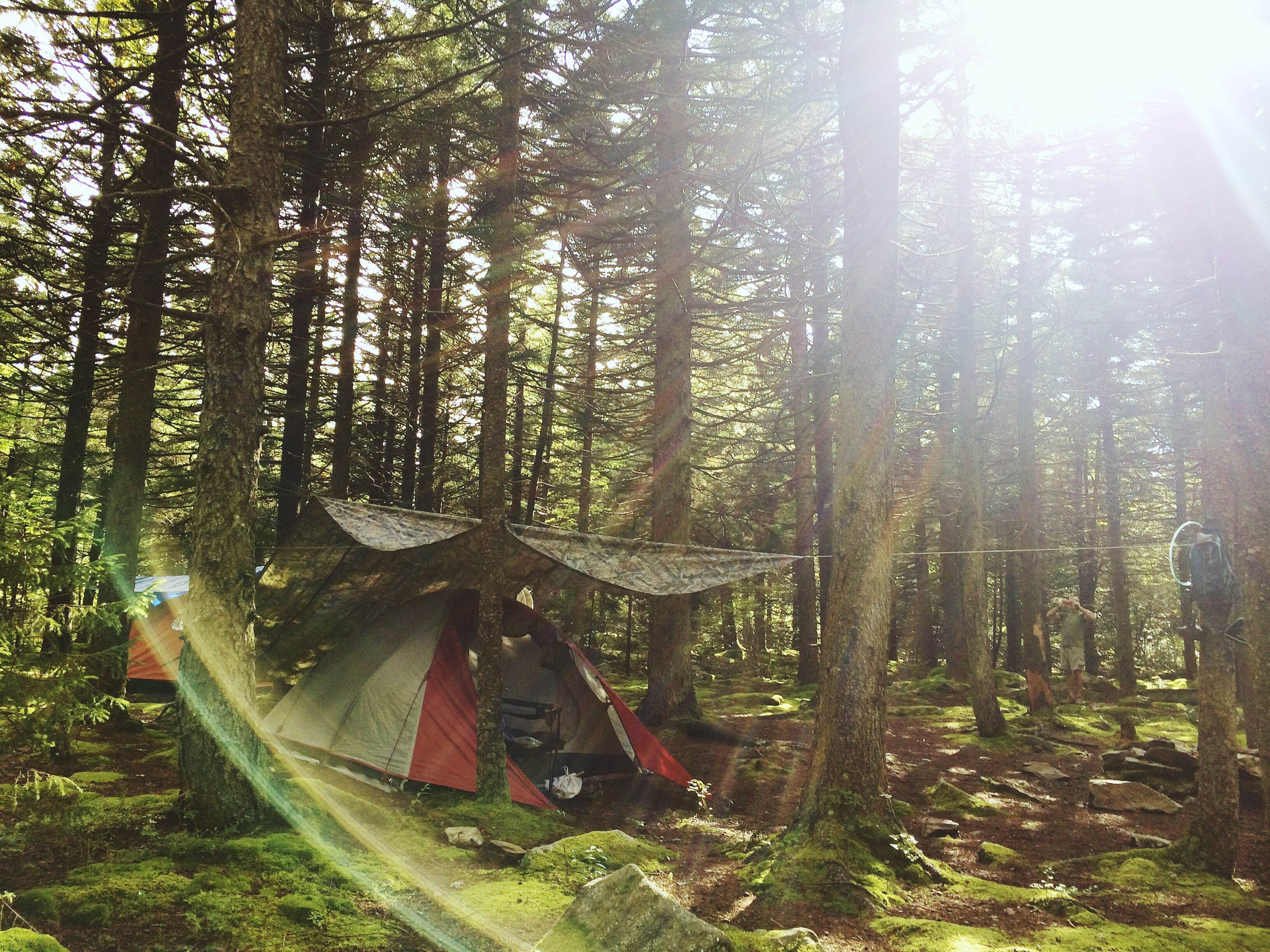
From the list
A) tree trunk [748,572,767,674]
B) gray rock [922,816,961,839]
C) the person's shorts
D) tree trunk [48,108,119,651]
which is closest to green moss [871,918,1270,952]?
gray rock [922,816,961,839]

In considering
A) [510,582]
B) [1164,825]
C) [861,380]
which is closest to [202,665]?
[510,582]

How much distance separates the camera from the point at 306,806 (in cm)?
514

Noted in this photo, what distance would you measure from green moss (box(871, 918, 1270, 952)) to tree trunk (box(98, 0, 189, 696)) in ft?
24.2

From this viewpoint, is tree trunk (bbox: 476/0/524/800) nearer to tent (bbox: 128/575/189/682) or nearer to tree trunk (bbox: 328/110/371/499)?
tree trunk (bbox: 328/110/371/499)

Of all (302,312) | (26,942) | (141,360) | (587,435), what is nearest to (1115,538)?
(587,435)

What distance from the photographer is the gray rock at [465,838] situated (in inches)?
215

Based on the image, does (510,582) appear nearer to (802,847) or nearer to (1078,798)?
(802,847)

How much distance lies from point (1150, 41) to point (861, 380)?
4758mm

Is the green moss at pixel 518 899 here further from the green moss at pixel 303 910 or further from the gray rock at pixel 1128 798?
the gray rock at pixel 1128 798

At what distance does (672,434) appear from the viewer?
412 inches

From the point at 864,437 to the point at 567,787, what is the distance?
4.71m

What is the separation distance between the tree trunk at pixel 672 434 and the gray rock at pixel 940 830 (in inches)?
168

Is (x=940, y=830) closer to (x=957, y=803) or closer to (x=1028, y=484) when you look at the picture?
(x=957, y=803)

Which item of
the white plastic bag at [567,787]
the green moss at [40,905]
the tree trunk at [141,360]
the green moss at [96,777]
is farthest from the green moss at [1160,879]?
the tree trunk at [141,360]
